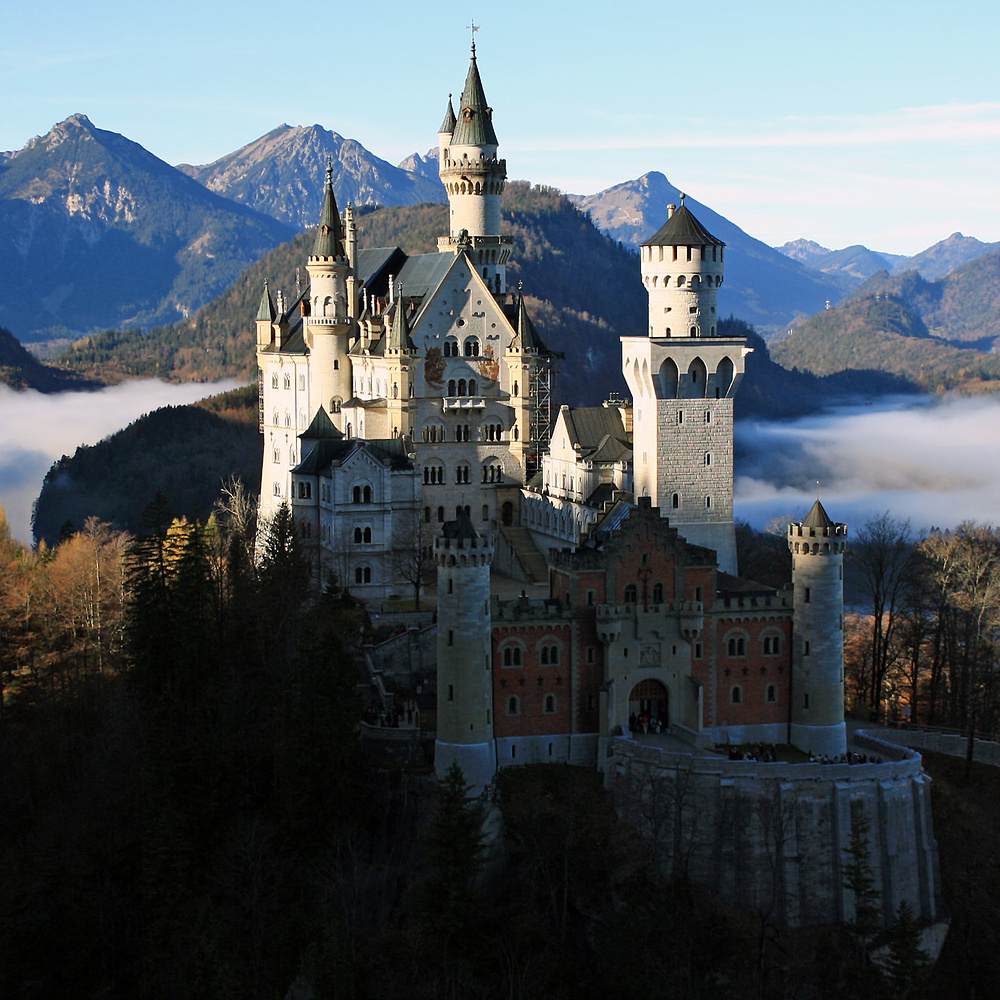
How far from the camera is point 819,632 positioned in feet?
235

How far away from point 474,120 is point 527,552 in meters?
31.3

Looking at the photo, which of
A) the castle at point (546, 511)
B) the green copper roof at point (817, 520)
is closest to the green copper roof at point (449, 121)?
the castle at point (546, 511)

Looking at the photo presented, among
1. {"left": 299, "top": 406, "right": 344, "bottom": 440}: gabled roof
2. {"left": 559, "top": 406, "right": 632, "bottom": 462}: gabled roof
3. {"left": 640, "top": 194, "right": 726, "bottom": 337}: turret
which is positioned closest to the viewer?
{"left": 640, "top": 194, "right": 726, "bottom": 337}: turret

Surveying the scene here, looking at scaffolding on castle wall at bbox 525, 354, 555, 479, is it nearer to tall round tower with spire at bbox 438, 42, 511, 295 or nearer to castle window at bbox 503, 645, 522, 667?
tall round tower with spire at bbox 438, 42, 511, 295

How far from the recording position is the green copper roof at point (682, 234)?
88.1 meters

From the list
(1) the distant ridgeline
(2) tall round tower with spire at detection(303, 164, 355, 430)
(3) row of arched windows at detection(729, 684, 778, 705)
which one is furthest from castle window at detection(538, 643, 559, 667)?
(1) the distant ridgeline

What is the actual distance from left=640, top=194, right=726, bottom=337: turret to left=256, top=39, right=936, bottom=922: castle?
137 mm

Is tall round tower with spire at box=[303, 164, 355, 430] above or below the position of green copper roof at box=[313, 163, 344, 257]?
below

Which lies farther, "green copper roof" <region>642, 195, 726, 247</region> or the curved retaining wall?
"green copper roof" <region>642, 195, 726, 247</region>

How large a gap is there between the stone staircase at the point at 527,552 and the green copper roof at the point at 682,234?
19863 mm

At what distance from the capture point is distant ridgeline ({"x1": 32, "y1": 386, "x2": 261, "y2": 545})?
16488 cm

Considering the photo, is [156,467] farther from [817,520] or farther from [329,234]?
[817,520]

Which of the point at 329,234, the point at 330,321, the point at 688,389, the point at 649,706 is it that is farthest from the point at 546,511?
the point at 649,706

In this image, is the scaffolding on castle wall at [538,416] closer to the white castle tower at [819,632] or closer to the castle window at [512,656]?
the white castle tower at [819,632]
